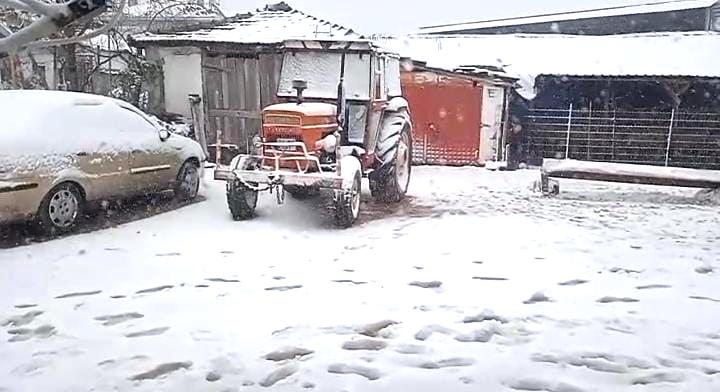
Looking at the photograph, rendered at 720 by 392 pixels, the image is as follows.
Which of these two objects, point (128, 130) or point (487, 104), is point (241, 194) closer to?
point (128, 130)

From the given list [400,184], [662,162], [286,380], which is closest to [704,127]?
[662,162]

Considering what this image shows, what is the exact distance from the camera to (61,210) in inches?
267

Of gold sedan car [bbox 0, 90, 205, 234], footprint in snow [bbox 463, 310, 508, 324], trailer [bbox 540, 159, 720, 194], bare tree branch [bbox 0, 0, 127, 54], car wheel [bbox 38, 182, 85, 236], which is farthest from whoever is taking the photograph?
trailer [bbox 540, 159, 720, 194]

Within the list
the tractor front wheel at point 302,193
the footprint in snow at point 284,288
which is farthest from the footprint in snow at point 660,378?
the tractor front wheel at point 302,193

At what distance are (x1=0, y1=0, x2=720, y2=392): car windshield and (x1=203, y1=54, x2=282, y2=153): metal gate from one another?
0.04 m

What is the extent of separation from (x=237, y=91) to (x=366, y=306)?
9.40 m

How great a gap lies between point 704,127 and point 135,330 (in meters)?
13.6

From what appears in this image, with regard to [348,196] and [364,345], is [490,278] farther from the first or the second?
[348,196]

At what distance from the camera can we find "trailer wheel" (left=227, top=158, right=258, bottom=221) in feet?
24.3

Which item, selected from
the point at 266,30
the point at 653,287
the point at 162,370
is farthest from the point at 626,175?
the point at 162,370

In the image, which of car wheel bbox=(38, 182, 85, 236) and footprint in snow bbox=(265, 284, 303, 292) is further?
car wheel bbox=(38, 182, 85, 236)

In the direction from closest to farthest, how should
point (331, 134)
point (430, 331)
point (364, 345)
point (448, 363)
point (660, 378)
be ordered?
point (660, 378)
point (448, 363)
point (364, 345)
point (430, 331)
point (331, 134)

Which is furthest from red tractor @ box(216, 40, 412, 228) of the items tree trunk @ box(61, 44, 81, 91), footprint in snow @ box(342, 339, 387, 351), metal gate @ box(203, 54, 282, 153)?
tree trunk @ box(61, 44, 81, 91)

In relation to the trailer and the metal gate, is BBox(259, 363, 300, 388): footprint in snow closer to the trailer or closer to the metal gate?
the trailer
